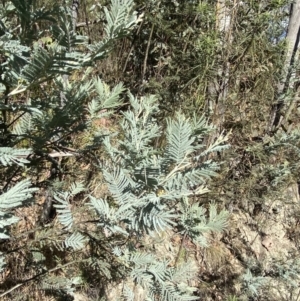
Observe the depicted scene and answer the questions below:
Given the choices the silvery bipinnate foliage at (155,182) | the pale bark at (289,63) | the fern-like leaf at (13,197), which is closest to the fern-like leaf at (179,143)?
the silvery bipinnate foliage at (155,182)

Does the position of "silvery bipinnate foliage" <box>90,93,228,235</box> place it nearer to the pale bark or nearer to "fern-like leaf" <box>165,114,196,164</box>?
"fern-like leaf" <box>165,114,196,164</box>

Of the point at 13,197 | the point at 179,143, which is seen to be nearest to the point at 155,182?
the point at 179,143

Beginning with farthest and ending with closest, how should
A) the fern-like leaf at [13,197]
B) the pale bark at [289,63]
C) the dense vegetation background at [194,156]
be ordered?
the pale bark at [289,63], the dense vegetation background at [194,156], the fern-like leaf at [13,197]

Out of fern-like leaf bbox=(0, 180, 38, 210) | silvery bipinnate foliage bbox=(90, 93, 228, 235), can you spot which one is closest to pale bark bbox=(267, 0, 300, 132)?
silvery bipinnate foliage bbox=(90, 93, 228, 235)

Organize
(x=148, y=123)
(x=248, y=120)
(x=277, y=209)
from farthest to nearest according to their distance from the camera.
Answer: (x=277, y=209), (x=248, y=120), (x=148, y=123)

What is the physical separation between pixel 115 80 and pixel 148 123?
4.69ft

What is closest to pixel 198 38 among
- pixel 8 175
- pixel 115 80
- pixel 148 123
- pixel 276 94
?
pixel 115 80

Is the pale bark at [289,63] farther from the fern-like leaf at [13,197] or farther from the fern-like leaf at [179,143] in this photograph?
the fern-like leaf at [13,197]

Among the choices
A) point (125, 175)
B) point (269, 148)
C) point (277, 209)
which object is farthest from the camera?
point (277, 209)

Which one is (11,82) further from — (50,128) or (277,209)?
(277,209)

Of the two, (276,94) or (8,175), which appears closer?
(8,175)

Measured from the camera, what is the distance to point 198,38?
2.03 metres

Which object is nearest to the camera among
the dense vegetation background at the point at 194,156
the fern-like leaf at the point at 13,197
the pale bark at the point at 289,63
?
the fern-like leaf at the point at 13,197

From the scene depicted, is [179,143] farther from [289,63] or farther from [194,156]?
[289,63]
